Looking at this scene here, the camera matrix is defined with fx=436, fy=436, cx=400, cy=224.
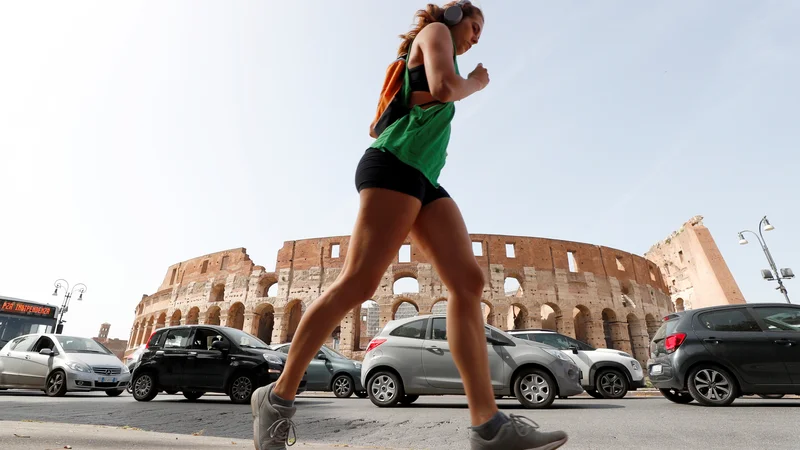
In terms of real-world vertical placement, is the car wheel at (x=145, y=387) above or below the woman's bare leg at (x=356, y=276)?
below

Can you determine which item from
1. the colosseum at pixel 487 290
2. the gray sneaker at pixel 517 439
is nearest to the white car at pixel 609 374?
the gray sneaker at pixel 517 439

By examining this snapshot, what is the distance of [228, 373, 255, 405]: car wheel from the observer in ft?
23.5

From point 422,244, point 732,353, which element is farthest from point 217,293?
point 422,244

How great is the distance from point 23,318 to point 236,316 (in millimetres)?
14187

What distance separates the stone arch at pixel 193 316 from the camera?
28219 millimetres

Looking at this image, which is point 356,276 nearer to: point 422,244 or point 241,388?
point 422,244

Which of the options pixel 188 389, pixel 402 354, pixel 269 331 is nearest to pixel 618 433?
pixel 402 354

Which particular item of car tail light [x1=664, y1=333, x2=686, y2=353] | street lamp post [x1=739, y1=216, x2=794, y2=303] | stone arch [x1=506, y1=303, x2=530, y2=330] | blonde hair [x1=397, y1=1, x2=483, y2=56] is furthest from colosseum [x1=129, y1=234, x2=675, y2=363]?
blonde hair [x1=397, y1=1, x2=483, y2=56]

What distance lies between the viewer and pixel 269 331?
29641mm

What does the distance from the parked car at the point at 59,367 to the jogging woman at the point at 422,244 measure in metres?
9.72

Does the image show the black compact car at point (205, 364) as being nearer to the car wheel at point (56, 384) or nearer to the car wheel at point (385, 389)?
the car wheel at point (385, 389)

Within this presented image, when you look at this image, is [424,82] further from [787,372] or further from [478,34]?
[787,372]

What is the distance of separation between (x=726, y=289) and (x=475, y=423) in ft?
104

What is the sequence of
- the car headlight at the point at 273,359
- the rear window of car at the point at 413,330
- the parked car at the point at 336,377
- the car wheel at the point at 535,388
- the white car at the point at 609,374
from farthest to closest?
the parked car at the point at 336,377 → the white car at the point at 609,374 → the car headlight at the point at 273,359 → the rear window of car at the point at 413,330 → the car wheel at the point at 535,388
